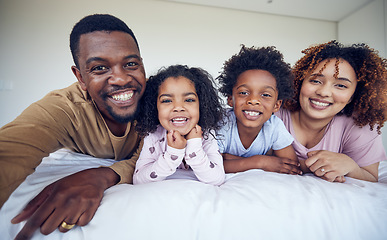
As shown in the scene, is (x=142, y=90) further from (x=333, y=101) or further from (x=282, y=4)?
(x=282, y=4)

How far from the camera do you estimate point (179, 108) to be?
3.40 feet

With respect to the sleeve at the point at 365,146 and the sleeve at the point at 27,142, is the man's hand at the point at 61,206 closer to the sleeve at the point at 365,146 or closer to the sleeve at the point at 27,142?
the sleeve at the point at 27,142

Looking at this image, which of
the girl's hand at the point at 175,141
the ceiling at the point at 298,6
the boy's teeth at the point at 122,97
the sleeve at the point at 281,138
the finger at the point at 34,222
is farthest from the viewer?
the ceiling at the point at 298,6

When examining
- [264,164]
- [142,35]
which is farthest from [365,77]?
[142,35]

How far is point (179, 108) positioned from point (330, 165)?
0.81 meters

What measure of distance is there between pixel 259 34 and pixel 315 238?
3.65 m

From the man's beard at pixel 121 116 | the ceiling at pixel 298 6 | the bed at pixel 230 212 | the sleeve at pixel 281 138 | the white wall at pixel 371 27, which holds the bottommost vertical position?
the bed at pixel 230 212

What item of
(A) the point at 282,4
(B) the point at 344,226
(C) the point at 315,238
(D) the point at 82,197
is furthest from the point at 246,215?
(A) the point at 282,4

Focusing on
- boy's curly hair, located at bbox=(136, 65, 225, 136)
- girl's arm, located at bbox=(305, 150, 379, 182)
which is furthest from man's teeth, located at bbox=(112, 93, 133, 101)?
girl's arm, located at bbox=(305, 150, 379, 182)

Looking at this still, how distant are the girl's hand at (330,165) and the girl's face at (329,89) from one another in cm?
27

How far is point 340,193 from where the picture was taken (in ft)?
2.89

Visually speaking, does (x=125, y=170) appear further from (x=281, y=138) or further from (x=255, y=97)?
(x=281, y=138)

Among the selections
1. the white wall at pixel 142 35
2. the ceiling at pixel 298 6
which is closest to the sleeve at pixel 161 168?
the white wall at pixel 142 35

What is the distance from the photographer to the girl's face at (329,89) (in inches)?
48.0
